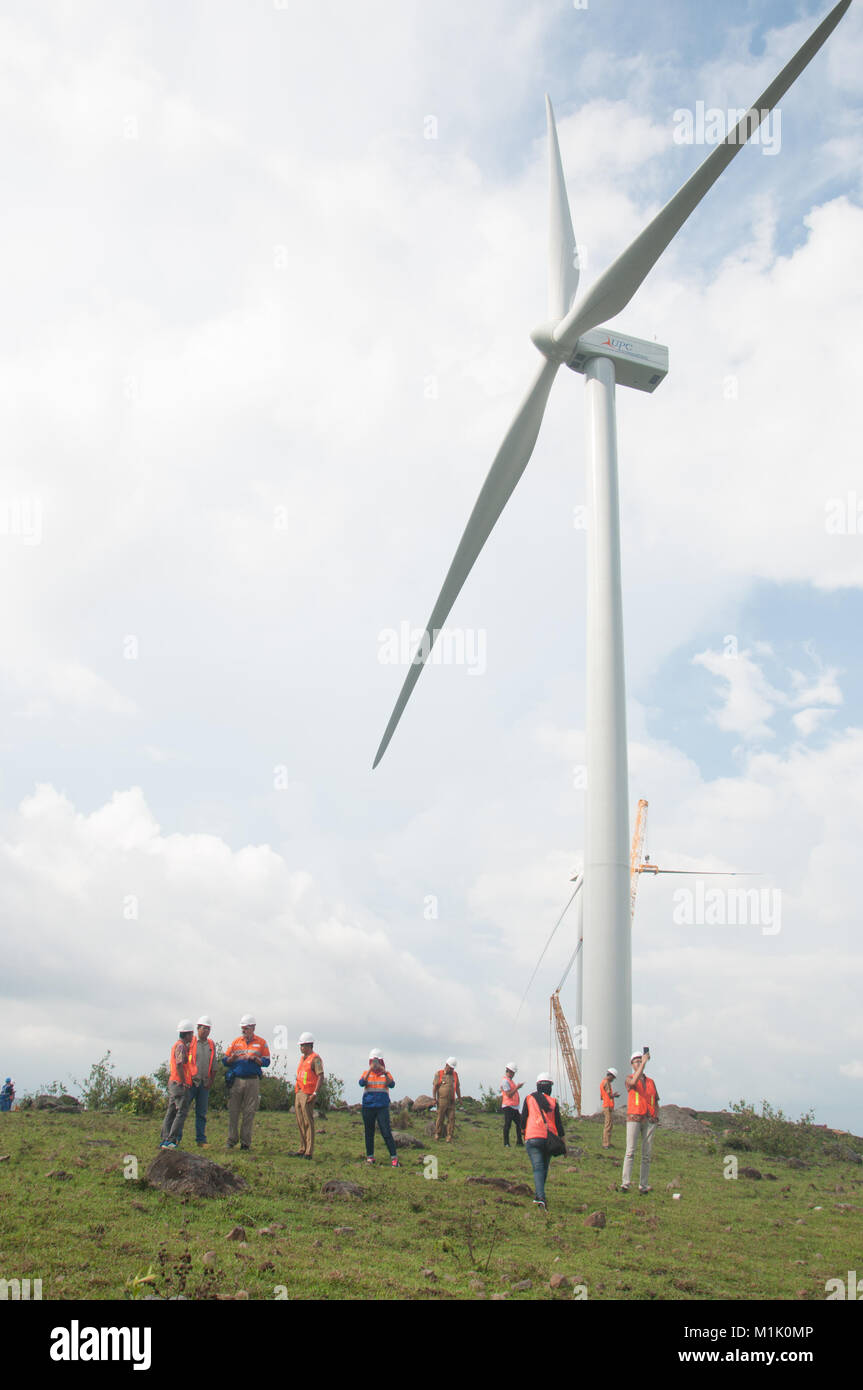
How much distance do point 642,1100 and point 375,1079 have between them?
5097 millimetres

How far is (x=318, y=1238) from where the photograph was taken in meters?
12.0

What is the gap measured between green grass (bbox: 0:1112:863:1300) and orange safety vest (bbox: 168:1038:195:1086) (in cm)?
131

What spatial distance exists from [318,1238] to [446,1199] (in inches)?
156

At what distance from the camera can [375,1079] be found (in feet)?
61.9

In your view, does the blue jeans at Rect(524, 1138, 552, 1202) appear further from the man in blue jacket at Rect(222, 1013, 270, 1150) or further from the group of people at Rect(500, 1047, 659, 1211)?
the man in blue jacket at Rect(222, 1013, 270, 1150)

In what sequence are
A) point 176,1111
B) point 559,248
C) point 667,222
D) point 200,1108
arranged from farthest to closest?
point 559,248 → point 667,222 → point 200,1108 → point 176,1111

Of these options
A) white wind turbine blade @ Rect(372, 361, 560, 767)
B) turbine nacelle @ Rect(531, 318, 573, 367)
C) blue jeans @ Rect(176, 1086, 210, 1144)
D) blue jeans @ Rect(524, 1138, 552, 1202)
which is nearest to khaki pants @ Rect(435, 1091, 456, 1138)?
blue jeans @ Rect(176, 1086, 210, 1144)

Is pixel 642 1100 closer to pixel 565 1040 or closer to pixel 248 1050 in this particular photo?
pixel 248 1050

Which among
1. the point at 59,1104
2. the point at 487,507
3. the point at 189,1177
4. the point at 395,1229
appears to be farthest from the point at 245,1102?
the point at 487,507

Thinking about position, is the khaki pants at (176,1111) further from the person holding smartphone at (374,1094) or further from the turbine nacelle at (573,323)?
the turbine nacelle at (573,323)

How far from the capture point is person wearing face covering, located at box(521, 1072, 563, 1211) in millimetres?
15555

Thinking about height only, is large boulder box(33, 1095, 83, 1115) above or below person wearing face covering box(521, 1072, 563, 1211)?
below
